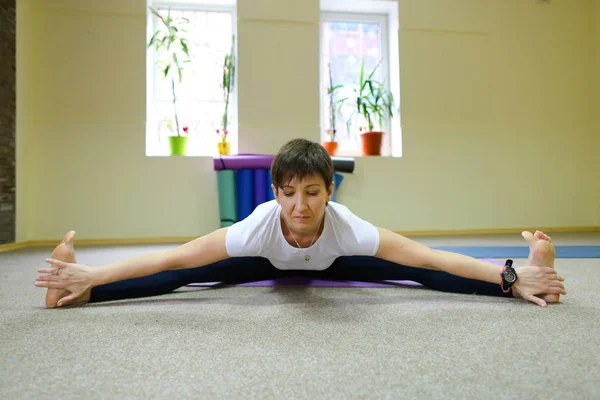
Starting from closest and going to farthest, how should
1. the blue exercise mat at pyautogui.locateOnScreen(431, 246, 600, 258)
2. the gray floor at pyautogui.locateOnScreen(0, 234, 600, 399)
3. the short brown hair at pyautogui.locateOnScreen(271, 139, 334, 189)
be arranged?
the gray floor at pyautogui.locateOnScreen(0, 234, 600, 399) → the short brown hair at pyautogui.locateOnScreen(271, 139, 334, 189) → the blue exercise mat at pyautogui.locateOnScreen(431, 246, 600, 258)

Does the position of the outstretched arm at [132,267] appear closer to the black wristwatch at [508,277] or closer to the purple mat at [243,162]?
the black wristwatch at [508,277]

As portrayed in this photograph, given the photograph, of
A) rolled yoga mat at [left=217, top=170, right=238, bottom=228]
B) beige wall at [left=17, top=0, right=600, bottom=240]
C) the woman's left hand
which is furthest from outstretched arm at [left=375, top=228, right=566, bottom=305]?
beige wall at [left=17, top=0, right=600, bottom=240]

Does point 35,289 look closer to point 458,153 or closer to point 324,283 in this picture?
point 324,283

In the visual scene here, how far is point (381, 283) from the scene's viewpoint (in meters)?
1.72

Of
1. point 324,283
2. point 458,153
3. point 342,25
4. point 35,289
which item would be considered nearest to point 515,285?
point 324,283

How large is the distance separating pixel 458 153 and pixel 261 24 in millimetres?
2318

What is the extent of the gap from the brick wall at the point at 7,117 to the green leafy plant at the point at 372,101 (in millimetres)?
2931

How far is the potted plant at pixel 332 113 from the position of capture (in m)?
4.01

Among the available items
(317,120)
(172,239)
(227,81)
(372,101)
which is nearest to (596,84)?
(372,101)

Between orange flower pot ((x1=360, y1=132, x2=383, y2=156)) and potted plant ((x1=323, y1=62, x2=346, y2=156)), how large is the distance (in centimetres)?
29

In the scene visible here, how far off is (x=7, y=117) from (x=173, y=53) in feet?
4.68

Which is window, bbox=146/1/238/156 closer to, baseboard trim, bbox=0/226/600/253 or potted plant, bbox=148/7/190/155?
potted plant, bbox=148/7/190/155

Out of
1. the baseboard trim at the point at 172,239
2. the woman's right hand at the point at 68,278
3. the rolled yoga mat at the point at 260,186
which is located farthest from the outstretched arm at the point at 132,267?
the baseboard trim at the point at 172,239

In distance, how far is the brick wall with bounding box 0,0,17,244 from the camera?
10.0ft
